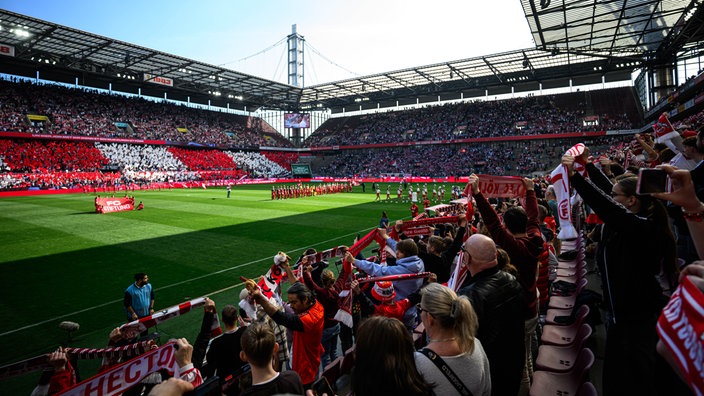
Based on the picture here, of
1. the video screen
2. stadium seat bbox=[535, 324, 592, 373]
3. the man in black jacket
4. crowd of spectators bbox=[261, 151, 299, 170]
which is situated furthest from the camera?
the video screen

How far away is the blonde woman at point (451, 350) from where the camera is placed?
214 cm

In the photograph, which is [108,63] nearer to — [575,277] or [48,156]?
[48,156]

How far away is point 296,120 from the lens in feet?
256

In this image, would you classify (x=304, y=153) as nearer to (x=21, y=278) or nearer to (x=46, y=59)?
(x=46, y=59)

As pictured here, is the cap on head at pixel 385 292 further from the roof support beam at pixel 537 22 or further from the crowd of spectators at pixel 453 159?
the crowd of spectators at pixel 453 159

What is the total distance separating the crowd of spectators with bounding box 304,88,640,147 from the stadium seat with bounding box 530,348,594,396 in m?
57.6

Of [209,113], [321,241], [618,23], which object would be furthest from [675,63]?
[209,113]

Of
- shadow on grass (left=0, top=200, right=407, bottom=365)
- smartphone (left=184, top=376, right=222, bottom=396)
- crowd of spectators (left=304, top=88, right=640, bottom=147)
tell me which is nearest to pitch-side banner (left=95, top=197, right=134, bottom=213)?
shadow on grass (left=0, top=200, right=407, bottom=365)

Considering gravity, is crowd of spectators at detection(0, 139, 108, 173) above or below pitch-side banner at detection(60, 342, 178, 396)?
above

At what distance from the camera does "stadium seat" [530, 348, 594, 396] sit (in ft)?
11.4

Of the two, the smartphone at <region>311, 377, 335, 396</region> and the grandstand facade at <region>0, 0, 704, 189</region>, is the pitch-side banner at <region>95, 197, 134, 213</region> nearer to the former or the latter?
the grandstand facade at <region>0, 0, 704, 189</region>

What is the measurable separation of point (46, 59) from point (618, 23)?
189 feet

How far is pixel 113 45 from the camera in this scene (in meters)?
40.7

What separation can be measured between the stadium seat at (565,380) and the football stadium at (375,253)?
0.9 inches
